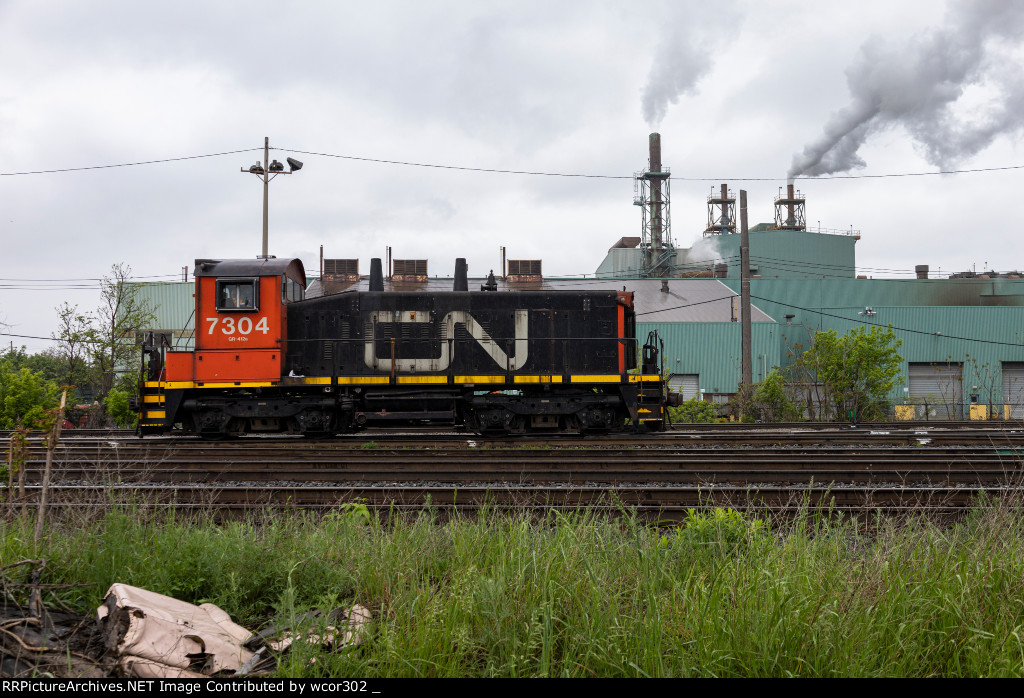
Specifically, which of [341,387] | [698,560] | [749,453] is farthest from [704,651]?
[341,387]

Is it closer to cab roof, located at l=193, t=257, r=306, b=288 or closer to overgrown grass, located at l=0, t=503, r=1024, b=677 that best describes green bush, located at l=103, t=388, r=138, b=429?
cab roof, located at l=193, t=257, r=306, b=288

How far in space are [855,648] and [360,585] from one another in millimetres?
2631

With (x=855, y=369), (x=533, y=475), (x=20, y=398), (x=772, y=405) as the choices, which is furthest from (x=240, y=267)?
(x=855, y=369)

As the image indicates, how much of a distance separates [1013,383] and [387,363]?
38.5 meters

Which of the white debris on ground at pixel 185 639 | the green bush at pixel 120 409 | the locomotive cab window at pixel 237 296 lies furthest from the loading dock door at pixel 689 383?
the white debris on ground at pixel 185 639

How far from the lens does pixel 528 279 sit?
41.6m

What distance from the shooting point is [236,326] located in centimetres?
1297

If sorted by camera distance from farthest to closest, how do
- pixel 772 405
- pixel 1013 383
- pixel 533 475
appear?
pixel 1013 383 → pixel 772 405 → pixel 533 475

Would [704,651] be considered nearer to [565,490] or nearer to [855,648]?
[855,648]

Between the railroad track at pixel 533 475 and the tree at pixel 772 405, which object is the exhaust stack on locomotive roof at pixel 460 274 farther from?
the tree at pixel 772 405

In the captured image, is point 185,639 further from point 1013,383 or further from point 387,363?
point 1013,383

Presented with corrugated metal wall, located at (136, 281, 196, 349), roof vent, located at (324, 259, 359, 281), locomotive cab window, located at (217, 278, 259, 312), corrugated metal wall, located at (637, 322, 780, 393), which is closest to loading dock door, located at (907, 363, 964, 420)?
corrugated metal wall, located at (637, 322, 780, 393)

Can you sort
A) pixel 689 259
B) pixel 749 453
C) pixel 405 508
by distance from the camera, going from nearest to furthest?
1. pixel 405 508
2. pixel 749 453
3. pixel 689 259

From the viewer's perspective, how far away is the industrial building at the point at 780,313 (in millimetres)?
34406
